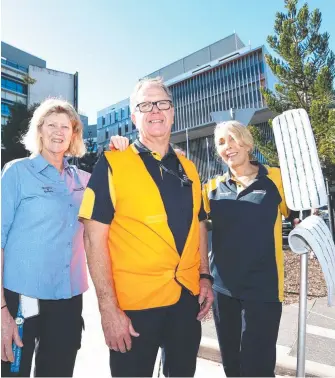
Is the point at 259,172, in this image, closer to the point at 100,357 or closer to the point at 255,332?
the point at 255,332

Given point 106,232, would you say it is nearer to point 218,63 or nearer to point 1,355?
point 1,355

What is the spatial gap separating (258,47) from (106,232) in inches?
3554

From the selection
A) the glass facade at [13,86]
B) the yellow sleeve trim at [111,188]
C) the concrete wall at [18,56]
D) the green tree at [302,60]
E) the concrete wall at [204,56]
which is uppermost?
the concrete wall at [204,56]

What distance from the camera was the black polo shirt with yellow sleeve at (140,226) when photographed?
Answer: 5.58 feet

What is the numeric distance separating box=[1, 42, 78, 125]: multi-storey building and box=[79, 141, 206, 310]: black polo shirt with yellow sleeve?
190ft

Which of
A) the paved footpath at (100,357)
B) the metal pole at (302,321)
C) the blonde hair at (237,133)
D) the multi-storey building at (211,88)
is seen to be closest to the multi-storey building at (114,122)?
the multi-storey building at (211,88)

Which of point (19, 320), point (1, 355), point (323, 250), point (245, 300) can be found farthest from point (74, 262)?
point (323, 250)

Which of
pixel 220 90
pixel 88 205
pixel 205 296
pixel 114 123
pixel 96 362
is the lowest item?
pixel 96 362

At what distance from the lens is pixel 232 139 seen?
242 cm

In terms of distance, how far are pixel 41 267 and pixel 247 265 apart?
4.19 feet

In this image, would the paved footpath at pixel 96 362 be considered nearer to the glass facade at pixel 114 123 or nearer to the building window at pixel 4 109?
the building window at pixel 4 109

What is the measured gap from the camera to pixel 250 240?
83.5 inches

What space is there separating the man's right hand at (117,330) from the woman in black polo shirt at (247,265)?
0.78 metres

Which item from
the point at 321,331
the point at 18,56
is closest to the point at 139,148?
the point at 321,331
